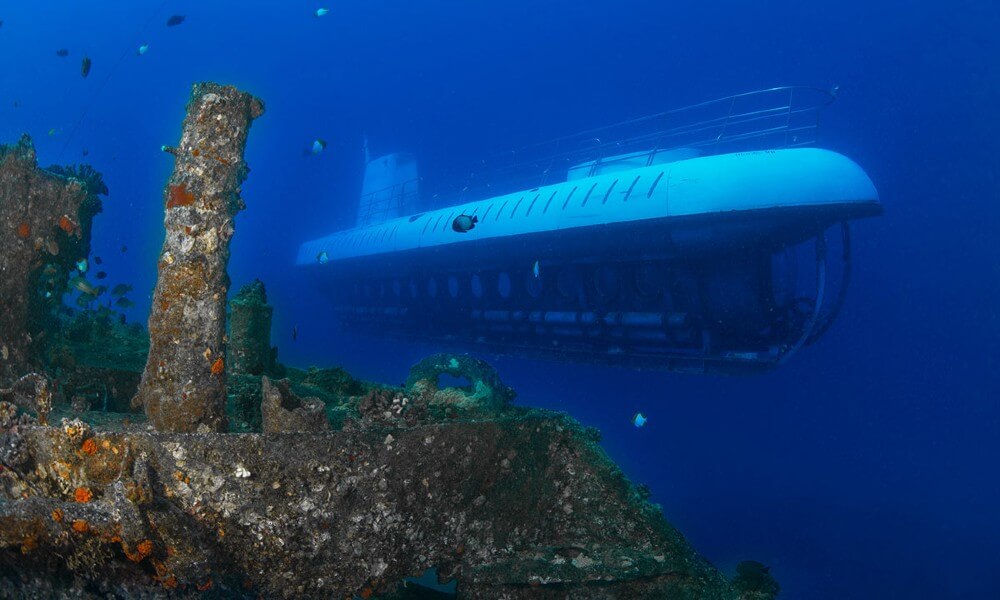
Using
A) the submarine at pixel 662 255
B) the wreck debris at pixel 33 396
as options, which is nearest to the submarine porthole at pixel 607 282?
the submarine at pixel 662 255

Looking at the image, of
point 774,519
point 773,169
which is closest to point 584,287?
point 773,169

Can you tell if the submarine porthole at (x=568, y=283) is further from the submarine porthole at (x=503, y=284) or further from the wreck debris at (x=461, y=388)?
the wreck debris at (x=461, y=388)

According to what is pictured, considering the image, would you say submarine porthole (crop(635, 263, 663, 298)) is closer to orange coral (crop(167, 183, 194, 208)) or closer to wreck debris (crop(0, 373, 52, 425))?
orange coral (crop(167, 183, 194, 208))

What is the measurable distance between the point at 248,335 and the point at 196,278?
7.58ft

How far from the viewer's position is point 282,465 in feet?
8.80

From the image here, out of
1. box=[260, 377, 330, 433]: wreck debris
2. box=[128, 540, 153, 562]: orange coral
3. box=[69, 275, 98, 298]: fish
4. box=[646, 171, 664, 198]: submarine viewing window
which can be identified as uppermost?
box=[646, 171, 664, 198]: submarine viewing window

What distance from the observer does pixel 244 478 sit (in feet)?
8.67

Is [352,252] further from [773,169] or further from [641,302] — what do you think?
[773,169]

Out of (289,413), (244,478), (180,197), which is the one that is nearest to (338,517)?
(244,478)

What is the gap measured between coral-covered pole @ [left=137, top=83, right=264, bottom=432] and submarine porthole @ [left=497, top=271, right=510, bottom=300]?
11.9 meters

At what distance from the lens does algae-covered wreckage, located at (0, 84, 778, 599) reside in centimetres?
244

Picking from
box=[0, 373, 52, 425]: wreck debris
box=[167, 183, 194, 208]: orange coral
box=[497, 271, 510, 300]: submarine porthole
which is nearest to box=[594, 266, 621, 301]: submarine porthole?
box=[497, 271, 510, 300]: submarine porthole

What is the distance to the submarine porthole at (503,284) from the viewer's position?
1503 centimetres

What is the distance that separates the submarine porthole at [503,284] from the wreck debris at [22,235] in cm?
1112
